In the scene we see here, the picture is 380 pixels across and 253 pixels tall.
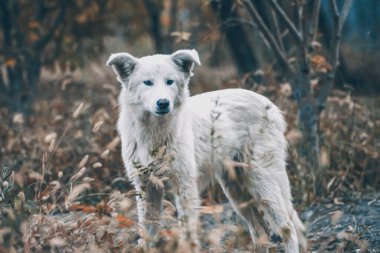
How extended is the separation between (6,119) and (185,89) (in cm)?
496

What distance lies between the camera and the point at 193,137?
6312 mm

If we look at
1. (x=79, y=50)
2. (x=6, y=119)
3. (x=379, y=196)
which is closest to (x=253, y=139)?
(x=379, y=196)

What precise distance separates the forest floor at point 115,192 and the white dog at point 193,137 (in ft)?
0.70

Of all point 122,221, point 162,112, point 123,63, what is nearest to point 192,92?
point 123,63

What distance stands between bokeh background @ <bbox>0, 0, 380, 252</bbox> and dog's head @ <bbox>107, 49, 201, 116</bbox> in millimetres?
603

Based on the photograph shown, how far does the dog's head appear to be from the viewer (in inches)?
233

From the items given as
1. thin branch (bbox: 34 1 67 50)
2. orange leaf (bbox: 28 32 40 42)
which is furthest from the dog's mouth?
orange leaf (bbox: 28 32 40 42)

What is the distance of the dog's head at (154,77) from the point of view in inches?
233

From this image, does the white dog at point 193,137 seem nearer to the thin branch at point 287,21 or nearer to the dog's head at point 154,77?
the dog's head at point 154,77

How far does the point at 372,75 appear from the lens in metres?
13.2

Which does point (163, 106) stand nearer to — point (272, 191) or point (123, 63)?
A: point (123, 63)

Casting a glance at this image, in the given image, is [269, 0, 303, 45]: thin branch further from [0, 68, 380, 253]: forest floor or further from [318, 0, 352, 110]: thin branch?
[0, 68, 380, 253]: forest floor

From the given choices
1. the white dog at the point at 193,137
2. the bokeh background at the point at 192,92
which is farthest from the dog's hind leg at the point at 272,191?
the bokeh background at the point at 192,92

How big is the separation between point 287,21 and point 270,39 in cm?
30
